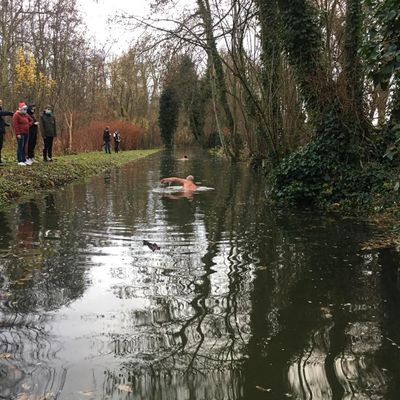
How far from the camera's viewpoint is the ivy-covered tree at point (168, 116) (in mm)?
59688

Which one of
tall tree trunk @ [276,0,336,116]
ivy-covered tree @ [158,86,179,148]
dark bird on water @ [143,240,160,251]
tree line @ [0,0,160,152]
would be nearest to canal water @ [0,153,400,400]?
dark bird on water @ [143,240,160,251]

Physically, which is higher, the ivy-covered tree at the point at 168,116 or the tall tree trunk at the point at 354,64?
the ivy-covered tree at the point at 168,116

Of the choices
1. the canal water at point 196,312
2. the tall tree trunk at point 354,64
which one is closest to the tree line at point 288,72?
the tall tree trunk at point 354,64

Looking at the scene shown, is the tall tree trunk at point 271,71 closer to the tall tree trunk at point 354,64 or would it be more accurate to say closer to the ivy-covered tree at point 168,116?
the tall tree trunk at point 354,64

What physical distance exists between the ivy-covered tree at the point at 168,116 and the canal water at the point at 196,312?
169 ft

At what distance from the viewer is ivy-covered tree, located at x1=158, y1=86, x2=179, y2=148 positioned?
5969 centimetres

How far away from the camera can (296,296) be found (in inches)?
217

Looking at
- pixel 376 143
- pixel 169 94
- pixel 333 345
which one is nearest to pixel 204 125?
pixel 169 94

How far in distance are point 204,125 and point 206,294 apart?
2070 inches

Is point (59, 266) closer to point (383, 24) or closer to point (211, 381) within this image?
point (211, 381)

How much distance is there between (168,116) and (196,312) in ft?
185

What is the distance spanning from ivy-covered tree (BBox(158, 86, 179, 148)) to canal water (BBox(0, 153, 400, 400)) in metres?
51.6

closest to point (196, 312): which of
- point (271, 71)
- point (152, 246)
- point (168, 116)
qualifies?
point (152, 246)

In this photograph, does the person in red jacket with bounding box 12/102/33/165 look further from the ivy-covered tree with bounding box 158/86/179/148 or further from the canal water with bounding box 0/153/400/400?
the ivy-covered tree with bounding box 158/86/179/148
